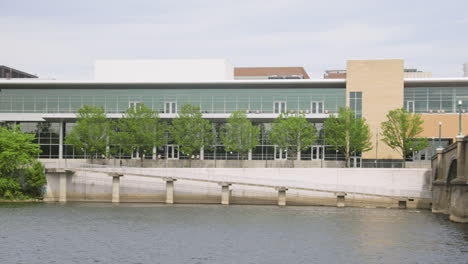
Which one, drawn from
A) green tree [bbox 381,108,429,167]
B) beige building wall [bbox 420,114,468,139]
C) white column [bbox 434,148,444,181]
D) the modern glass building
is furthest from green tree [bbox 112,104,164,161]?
white column [bbox 434,148,444,181]

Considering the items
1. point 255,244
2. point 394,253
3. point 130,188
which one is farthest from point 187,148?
point 394,253

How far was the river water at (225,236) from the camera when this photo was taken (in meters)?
46.0

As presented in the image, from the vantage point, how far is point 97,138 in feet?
308

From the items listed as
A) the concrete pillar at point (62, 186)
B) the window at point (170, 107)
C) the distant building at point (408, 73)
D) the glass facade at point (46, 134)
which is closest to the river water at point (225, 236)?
the concrete pillar at point (62, 186)

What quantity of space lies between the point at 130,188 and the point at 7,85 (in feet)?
92.4

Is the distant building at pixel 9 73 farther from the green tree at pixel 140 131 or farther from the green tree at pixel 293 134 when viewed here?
the green tree at pixel 293 134

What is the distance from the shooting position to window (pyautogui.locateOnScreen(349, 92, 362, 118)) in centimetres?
9681

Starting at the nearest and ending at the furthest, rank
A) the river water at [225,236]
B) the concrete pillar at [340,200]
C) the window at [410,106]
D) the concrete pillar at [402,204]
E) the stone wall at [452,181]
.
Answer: the river water at [225,236]
the stone wall at [452,181]
the concrete pillar at [402,204]
the concrete pillar at [340,200]
the window at [410,106]

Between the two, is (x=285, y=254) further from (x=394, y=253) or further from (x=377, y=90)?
(x=377, y=90)

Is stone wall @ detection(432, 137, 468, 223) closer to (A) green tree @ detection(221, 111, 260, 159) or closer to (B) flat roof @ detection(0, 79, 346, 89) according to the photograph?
(B) flat roof @ detection(0, 79, 346, 89)

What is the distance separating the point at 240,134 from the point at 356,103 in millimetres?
16671

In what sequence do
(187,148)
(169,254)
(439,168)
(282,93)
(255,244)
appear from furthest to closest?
1. (282,93)
2. (187,148)
3. (439,168)
4. (255,244)
5. (169,254)

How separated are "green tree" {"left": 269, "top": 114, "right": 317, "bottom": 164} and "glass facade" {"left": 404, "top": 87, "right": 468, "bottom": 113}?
593 inches

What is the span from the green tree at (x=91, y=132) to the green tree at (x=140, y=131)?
5.55 feet
